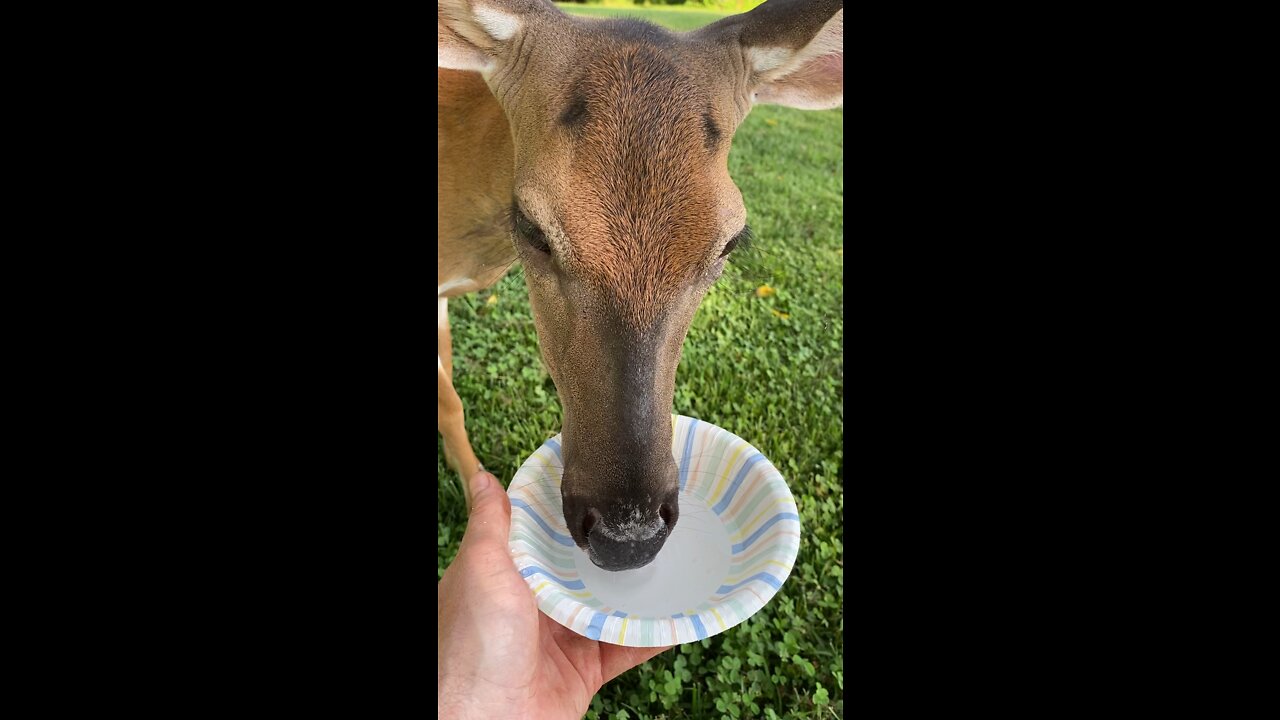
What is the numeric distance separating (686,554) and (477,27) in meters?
1.57

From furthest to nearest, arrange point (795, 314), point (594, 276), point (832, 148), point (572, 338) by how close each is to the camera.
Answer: point (795, 314), point (832, 148), point (572, 338), point (594, 276)

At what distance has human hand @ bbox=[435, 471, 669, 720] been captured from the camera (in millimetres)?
2002

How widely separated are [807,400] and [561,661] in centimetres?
176

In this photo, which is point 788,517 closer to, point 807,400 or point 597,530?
point 597,530

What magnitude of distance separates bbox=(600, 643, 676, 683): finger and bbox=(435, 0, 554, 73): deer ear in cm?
173

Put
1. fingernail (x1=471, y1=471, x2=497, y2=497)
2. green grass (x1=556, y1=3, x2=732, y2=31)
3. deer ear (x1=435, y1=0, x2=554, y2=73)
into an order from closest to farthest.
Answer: deer ear (x1=435, y1=0, x2=554, y2=73), green grass (x1=556, y1=3, x2=732, y2=31), fingernail (x1=471, y1=471, x2=497, y2=497)

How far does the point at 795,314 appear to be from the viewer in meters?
3.96

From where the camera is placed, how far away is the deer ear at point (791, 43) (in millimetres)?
2014

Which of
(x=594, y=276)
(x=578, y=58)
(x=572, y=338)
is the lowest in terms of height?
(x=572, y=338)

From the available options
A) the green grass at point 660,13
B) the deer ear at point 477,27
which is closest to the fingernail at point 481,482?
the deer ear at point 477,27

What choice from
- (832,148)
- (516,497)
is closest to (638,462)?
(516,497)

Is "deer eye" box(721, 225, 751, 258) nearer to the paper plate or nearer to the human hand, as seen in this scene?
the paper plate

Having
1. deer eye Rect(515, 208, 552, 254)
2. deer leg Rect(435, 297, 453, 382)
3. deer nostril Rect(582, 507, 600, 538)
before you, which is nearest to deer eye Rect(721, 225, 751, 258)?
deer eye Rect(515, 208, 552, 254)

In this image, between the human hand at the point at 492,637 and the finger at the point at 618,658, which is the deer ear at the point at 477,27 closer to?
the human hand at the point at 492,637
